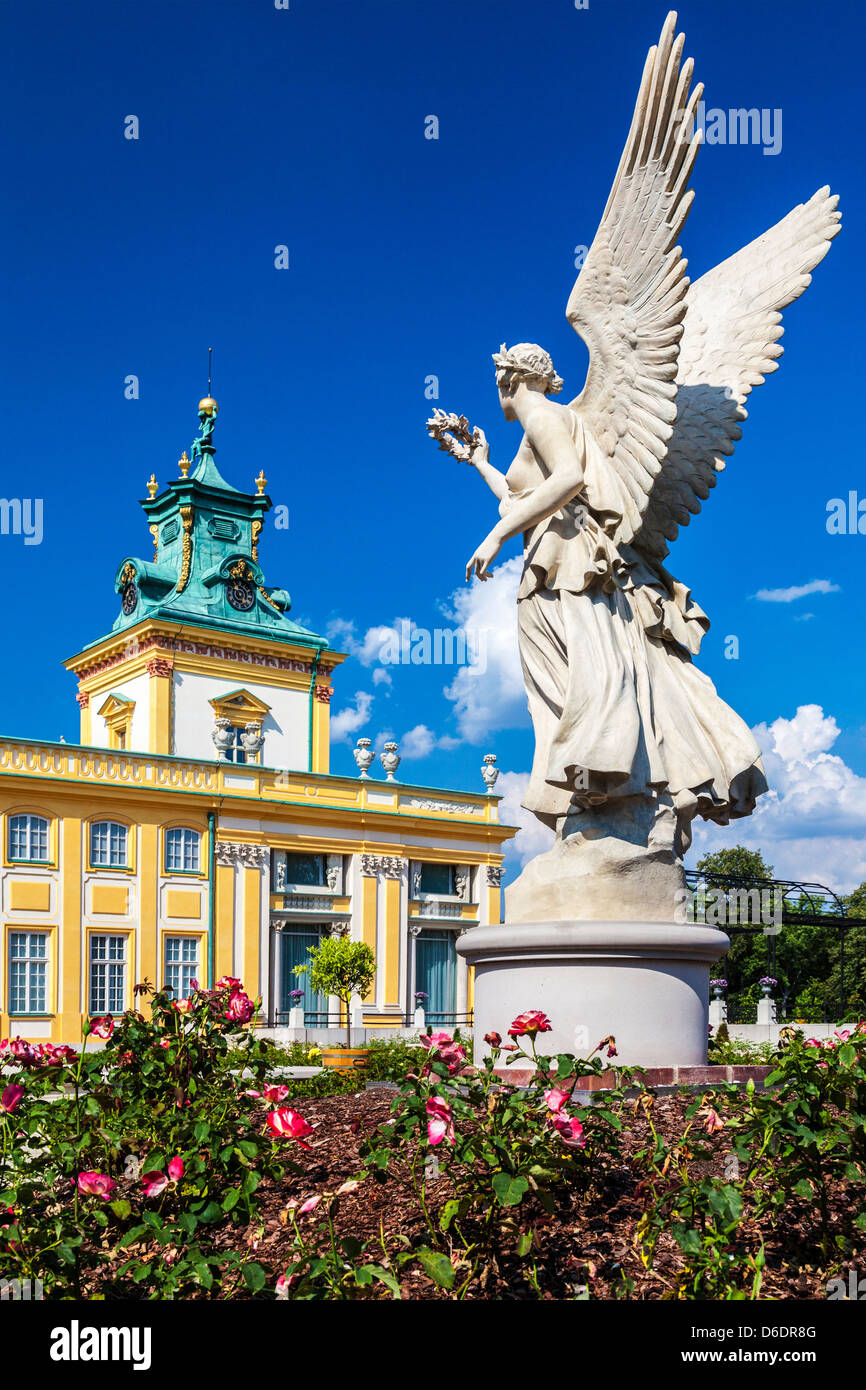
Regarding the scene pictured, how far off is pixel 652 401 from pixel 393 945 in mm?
33201

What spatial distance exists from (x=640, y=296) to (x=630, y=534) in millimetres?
1295

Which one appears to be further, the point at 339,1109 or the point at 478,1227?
the point at 339,1109

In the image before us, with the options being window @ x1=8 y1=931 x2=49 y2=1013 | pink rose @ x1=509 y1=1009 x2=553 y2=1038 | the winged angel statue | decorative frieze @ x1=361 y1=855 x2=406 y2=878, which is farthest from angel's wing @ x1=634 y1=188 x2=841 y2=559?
decorative frieze @ x1=361 y1=855 x2=406 y2=878

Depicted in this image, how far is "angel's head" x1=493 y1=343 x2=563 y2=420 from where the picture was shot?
7348 millimetres

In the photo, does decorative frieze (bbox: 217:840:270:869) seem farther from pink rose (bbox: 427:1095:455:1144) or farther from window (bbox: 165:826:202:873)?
pink rose (bbox: 427:1095:455:1144)

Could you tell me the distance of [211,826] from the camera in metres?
35.5

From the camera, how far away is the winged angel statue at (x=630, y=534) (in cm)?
674

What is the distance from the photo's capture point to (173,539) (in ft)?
147

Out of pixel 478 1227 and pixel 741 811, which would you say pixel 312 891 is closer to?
pixel 741 811

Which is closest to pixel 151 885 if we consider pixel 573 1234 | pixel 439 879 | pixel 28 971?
pixel 28 971

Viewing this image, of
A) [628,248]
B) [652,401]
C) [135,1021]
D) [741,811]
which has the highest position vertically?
[628,248]

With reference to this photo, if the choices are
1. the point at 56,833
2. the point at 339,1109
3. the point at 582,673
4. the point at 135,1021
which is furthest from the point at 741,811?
the point at 56,833

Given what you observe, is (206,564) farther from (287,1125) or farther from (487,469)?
(287,1125)
